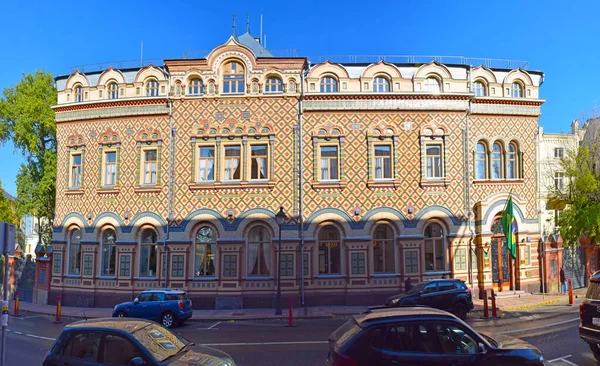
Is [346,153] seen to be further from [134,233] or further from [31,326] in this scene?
[31,326]

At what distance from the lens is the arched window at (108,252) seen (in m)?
23.3

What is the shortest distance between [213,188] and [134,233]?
5098 mm

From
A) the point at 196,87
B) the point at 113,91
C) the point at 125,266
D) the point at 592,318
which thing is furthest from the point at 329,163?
the point at 592,318

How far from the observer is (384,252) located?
2223cm

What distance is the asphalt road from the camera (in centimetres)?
1153

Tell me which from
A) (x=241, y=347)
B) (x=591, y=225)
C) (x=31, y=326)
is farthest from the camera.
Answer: (x=591, y=225)

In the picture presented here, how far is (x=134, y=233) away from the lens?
22.8 meters

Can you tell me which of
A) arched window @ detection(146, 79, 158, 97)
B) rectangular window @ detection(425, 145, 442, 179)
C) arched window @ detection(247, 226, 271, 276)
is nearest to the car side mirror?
arched window @ detection(247, 226, 271, 276)

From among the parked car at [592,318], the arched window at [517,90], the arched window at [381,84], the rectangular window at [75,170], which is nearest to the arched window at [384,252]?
the arched window at [381,84]

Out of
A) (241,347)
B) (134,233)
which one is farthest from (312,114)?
(241,347)

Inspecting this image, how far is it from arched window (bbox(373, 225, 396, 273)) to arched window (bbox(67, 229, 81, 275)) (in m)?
17.0

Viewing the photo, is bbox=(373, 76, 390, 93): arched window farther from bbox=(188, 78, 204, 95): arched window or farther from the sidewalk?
the sidewalk

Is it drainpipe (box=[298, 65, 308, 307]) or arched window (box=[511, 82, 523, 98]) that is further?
arched window (box=[511, 82, 523, 98])

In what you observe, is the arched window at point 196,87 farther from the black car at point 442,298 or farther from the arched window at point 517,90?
the arched window at point 517,90
